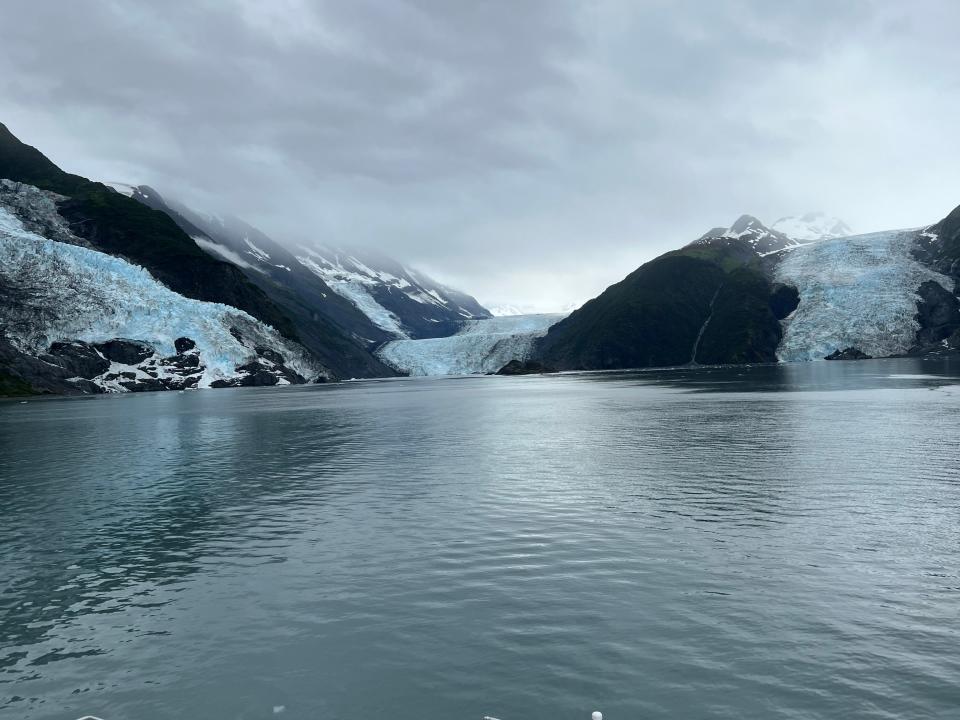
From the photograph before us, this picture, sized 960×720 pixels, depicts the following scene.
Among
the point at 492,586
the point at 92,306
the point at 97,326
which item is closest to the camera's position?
the point at 492,586

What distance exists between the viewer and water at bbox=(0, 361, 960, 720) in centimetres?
1266

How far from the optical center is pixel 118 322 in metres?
Answer: 167

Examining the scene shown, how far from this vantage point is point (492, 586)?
60.4 ft

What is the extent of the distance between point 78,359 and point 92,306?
56.5 feet

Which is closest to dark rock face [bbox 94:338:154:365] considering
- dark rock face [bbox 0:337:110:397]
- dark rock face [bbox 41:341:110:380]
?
dark rock face [bbox 41:341:110:380]

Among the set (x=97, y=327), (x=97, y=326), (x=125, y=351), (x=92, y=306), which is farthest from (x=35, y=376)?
(x=92, y=306)

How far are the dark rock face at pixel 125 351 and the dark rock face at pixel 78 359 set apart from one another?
7.23 ft

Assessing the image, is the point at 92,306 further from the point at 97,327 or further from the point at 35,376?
the point at 35,376

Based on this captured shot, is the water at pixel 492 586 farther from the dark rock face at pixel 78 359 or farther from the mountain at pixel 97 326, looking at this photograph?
the mountain at pixel 97 326

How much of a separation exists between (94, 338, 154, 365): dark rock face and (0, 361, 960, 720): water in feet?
445

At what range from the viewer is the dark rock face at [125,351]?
530 feet

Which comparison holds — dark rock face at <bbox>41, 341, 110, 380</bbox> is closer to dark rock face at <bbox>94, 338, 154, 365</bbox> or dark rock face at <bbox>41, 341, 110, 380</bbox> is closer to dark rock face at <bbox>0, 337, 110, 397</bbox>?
dark rock face at <bbox>0, 337, 110, 397</bbox>

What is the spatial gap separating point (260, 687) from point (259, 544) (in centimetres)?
1111

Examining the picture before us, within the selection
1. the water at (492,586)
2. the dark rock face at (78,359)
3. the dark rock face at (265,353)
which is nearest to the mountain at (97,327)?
the dark rock face at (78,359)
